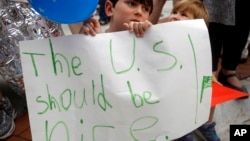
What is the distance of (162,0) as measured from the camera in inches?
51.5

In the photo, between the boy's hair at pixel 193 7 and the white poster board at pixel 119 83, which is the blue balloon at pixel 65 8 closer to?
the white poster board at pixel 119 83

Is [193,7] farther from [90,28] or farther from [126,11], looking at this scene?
[90,28]

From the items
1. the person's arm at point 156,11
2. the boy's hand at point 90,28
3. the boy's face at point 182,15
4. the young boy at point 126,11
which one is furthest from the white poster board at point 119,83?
the person's arm at point 156,11

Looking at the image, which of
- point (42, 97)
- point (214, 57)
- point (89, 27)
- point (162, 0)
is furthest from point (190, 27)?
point (214, 57)

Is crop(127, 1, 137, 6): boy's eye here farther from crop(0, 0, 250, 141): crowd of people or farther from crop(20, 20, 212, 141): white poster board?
crop(20, 20, 212, 141): white poster board

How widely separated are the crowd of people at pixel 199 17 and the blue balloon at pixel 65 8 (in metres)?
0.10

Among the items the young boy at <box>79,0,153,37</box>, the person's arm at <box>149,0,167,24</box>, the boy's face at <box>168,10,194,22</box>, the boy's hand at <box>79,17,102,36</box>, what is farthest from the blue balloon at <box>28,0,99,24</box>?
the person's arm at <box>149,0,167,24</box>

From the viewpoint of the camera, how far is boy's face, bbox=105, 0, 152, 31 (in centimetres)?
95

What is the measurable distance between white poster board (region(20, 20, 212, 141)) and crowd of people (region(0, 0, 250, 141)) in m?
0.05

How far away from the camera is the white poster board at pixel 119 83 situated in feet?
2.35

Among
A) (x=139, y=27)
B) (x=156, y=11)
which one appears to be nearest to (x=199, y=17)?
(x=156, y=11)

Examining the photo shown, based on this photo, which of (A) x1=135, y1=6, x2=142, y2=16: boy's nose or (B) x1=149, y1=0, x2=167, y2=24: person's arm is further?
(B) x1=149, y1=0, x2=167, y2=24: person's arm

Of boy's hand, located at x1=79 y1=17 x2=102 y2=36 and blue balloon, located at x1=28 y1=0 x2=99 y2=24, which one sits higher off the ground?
blue balloon, located at x1=28 y1=0 x2=99 y2=24

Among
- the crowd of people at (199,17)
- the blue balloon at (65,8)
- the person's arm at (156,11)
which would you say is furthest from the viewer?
the person's arm at (156,11)
